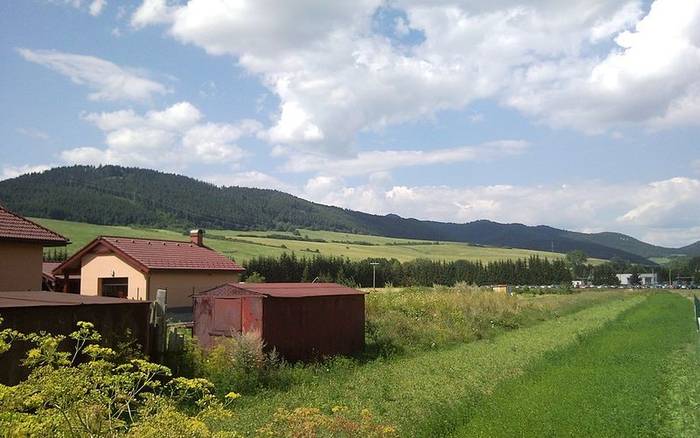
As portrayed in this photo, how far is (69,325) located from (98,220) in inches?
4165

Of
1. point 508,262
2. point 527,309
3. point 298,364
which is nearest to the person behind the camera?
point 298,364

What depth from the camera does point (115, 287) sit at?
2772 cm

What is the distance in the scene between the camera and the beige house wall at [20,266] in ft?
56.3

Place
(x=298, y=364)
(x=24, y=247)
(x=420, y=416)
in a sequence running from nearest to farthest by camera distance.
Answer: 1. (x=420, y=416)
2. (x=298, y=364)
3. (x=24, y=247)

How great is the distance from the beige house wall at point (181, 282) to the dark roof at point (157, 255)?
1.04 feet

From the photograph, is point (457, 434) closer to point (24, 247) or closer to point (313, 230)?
point (24, 247)

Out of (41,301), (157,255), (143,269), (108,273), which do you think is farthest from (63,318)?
(108,273)

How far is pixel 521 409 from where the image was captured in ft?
37.5

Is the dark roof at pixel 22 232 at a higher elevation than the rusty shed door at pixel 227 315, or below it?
higher

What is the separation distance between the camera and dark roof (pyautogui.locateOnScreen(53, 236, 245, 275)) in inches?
1046

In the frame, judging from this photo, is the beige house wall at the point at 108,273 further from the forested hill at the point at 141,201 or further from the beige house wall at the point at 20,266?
the forested hill at the point at 141,201

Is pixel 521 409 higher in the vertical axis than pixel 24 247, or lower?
lower

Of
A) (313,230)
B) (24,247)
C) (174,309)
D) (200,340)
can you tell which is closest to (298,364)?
(200,340)

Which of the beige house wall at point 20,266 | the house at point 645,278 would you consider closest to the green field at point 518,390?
the beige house wall at point 20,266
